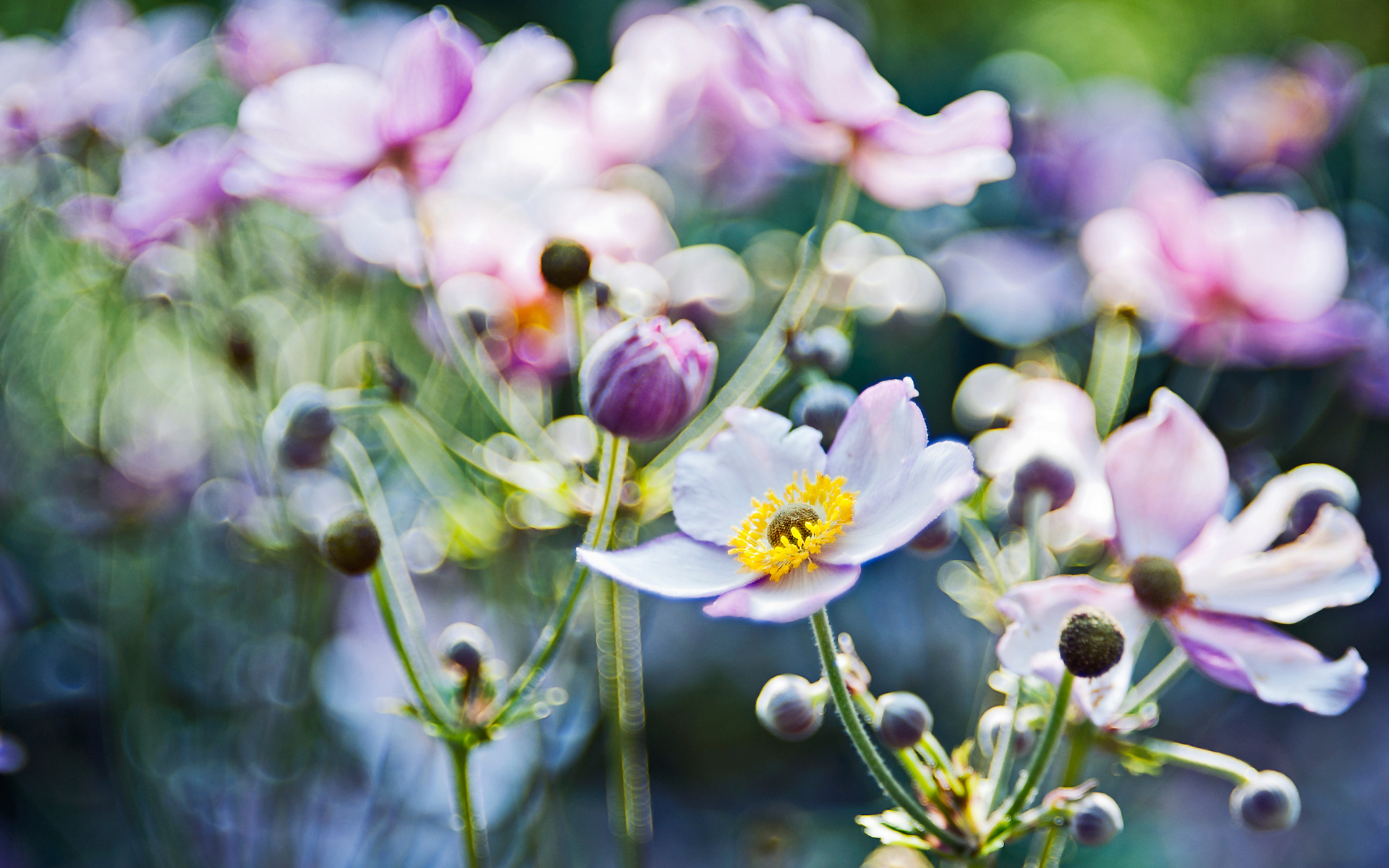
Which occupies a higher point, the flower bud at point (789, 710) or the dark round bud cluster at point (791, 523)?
the dark round bud cluster at point (791, 523)

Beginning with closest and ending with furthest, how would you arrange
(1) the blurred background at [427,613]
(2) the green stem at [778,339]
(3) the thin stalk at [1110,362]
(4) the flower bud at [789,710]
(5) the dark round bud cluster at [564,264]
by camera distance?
(4) the flower bud at [789,710] < (5) the dark round bud cluster at [564,264] < (2) the green stem at [778,339] < (3) the thin stalk at [1110,362] < (1) the blurred background at [427,613]

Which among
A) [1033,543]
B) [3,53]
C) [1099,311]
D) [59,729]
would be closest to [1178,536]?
[1033,543]

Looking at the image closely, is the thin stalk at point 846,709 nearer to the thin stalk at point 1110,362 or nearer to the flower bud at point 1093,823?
the flower bud at point 1093,823

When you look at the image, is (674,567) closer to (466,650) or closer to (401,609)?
(466,650)

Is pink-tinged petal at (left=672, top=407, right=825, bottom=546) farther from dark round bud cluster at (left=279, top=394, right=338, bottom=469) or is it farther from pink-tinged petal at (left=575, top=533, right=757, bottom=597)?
dark round bud cluster at (left=279, top=394, right=338, bottom=469)

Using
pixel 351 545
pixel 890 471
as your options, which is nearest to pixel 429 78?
pixel 351 545

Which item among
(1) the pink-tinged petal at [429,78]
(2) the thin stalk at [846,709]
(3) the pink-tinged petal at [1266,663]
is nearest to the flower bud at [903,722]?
(2) the thin stalk at [846,709]

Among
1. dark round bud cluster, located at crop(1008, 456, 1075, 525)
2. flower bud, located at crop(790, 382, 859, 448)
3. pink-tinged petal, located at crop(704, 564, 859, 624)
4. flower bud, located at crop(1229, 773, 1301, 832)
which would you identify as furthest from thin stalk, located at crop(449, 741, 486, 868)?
flower bud, located at crop(1229, 773, 1301, 832)
